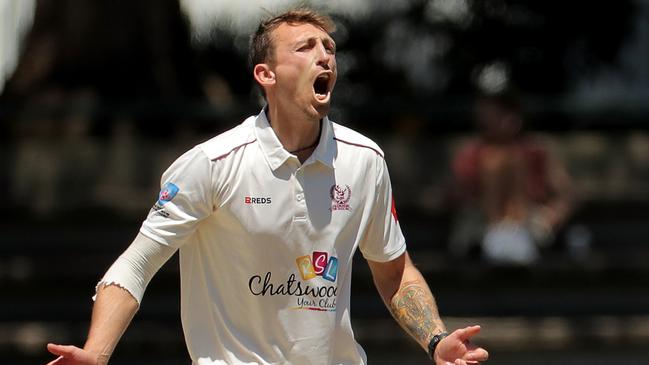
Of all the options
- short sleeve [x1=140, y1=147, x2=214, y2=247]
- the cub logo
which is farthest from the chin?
the cub logo

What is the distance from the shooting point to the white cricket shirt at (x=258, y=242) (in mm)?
4180

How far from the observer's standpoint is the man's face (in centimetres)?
424

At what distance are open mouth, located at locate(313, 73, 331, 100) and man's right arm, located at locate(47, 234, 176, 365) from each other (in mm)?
728

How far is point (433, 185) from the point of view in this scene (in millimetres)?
11219

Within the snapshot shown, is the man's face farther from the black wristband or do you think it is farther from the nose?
the black wristband

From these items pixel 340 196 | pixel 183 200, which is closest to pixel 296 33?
pixel 340 196

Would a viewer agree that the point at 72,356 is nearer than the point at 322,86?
Yes

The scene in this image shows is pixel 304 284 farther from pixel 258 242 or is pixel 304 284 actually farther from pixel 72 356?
pixel 72 356

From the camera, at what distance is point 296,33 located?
432cm

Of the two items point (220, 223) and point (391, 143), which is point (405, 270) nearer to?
point (220, 223)

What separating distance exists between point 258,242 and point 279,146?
34 cm

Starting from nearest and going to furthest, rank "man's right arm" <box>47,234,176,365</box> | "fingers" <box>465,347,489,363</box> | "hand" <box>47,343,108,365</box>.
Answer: "hand" <box>47,343,108,365</box> < "man's right arm" <box>47,234,176,365</box> < "fingers" <box>465,347,489,363</box>

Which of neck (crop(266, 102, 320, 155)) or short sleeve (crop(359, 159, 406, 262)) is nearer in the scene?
neck (crop(266, 102, 320, 155))

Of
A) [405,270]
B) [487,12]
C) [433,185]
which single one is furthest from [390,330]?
[405,270]
